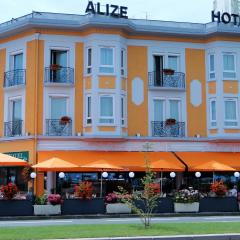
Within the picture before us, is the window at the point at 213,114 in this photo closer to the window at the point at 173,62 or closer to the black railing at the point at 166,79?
the black railing at the point at 166,79

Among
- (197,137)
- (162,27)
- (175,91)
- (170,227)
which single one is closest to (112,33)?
(162,27)

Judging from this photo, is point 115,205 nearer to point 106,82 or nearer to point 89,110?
point 89,110

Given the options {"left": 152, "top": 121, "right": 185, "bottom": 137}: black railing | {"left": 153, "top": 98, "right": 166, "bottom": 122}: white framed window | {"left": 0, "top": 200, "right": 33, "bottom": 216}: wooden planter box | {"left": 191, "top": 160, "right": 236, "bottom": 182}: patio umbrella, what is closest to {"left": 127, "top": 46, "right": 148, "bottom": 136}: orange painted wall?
{"left": 152, "top": 121, "right": 185, "bottom": 137}: black railing

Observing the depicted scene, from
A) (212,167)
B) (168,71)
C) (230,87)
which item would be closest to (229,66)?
(230,87)

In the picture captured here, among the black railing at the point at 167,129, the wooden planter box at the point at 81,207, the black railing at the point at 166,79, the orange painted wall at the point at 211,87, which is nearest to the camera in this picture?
the wooden planter box at the point at 81,207

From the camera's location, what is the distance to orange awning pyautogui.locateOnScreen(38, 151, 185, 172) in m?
31.5

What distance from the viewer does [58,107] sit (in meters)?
34.2

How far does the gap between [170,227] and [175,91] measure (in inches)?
716

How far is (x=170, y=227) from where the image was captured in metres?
18.4

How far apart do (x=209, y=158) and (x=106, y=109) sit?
708 centimetres

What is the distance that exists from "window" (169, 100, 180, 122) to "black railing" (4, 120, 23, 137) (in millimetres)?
9565

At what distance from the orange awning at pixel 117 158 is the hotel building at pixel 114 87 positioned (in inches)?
4.9

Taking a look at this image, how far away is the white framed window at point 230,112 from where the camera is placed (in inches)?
1400

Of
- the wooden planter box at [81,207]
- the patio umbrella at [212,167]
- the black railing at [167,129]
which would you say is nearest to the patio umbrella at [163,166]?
the patio umbrella at [212,167]
